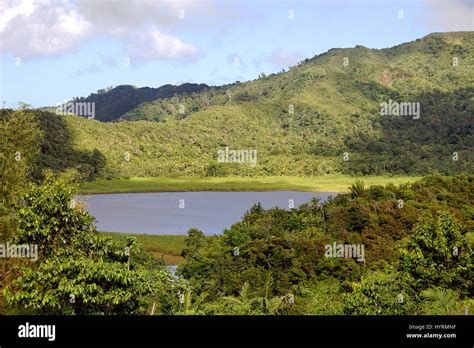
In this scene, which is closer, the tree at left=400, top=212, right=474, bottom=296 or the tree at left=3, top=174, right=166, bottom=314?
the tree at left=3, top=174, right=166, bottom=314

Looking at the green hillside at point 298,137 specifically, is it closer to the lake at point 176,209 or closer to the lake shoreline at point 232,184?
the lake shoreline at point 232,184

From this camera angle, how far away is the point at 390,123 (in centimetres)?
15988

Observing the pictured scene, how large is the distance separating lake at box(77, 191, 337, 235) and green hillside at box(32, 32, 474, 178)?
705 inches

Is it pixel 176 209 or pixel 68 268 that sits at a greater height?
pixel 68 268

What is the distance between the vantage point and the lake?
57156mm

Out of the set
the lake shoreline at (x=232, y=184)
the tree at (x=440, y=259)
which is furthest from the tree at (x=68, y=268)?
the lake shoreline at (x=232, y=184)

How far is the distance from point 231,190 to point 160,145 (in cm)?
4250

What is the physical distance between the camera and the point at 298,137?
150500 mm

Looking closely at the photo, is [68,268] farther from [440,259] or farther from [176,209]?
[176,209]

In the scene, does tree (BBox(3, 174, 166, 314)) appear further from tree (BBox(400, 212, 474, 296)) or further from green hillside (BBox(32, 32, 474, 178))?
green hillside (BBox(32, 32, 474, 178))

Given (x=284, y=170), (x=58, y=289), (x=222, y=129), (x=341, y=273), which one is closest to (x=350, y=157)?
(x=284, y=170)

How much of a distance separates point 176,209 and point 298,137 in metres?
82.1

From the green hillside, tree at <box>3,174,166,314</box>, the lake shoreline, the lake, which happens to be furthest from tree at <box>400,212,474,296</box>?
the green hillside

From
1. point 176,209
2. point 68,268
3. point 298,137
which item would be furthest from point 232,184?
point 68,268
